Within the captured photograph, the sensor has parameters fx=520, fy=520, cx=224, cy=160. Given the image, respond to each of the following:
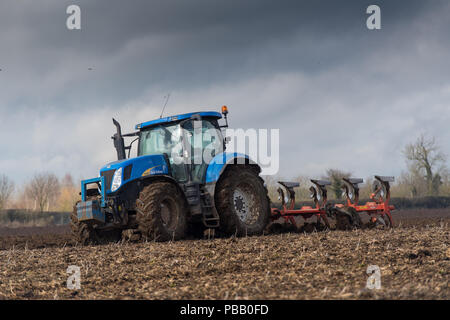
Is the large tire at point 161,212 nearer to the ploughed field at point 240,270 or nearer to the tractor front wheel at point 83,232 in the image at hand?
the ploughed field at point 240,270

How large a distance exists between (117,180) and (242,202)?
2631mm

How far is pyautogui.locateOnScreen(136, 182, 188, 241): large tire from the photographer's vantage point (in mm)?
8953

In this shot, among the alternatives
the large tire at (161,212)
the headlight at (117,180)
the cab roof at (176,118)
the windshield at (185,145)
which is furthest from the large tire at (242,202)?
the headlight at (117,180)

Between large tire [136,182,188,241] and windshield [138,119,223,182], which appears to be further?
windshield [138,119,223,182]

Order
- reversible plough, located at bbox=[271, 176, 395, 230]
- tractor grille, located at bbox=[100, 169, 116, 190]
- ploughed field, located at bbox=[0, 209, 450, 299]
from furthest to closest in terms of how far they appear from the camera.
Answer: reversible plough, located at bbox=[271, 176, 395, 230], tractor grille, located at bbox=[100, 169, 116, 190], ploughed field, located at bbox=[0, 209, 450, 299]

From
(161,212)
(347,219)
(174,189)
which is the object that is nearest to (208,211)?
(174,189)

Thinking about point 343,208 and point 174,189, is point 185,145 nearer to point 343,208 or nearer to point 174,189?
point 174,189

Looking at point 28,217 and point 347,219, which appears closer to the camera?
point 347,219

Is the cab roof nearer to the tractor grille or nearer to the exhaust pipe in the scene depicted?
the exhaust pipe

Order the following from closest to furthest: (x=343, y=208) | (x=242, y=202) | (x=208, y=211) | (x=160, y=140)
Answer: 1. (x=208, y=211)
2. (x=160, y=140)
3. (x=242, y=202)
4. (x=343, y=208)

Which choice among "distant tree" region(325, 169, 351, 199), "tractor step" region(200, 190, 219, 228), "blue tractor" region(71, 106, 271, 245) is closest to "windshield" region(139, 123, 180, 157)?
"blue tractor" region(71, 106, 271, 245)

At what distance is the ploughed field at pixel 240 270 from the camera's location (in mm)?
4746

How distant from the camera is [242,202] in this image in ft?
34.7

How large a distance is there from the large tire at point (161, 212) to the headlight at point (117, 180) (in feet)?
1.72
